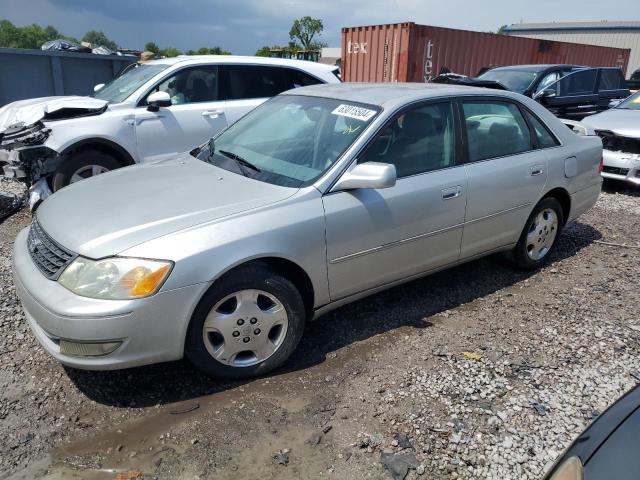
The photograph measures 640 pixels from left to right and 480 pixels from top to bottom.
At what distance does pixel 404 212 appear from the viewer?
3.48 metres

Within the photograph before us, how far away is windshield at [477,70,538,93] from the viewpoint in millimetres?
9500

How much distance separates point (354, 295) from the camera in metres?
3.47

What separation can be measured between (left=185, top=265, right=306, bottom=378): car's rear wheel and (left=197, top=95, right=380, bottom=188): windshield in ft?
2.26

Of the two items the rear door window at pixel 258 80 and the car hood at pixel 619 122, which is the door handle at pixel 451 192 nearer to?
the rear door window at pixel 258 80

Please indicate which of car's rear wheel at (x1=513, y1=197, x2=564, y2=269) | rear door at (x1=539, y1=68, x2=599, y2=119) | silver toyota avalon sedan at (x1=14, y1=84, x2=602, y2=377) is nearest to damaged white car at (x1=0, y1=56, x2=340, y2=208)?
silver toyota avalon sedan at (x1=14, y1=84, x2=602, y2=377)

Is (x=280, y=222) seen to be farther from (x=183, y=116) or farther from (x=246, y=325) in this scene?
(x=183, y=116)

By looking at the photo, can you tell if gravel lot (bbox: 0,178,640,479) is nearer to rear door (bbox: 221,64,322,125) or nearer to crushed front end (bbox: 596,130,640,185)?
rear door (bbox: 221,64,322,125)

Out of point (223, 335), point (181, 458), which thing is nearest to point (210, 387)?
point (223, 335)

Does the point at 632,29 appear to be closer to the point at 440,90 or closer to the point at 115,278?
the point at 440,90

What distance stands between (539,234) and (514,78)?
6.25 meters

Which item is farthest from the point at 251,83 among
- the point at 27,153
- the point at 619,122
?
the point at 619,122

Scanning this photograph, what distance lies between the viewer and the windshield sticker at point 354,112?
3.51 m

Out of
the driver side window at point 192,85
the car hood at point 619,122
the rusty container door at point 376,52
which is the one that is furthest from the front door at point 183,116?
the rusty container door at point 376,52

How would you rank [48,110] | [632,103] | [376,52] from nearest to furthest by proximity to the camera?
[48,110] → [632,103] → [376,52]
